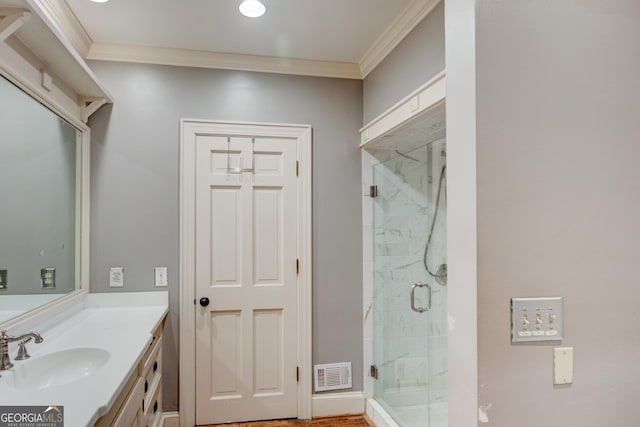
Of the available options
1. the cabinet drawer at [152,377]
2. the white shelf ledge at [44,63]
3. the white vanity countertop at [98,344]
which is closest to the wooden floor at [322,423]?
the cabinet drawer at [152,377]

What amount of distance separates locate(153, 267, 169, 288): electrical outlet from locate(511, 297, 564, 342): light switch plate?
2.22m

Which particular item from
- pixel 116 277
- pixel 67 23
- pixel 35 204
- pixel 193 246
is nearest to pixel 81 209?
pixel 116 277

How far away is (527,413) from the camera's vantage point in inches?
40.7

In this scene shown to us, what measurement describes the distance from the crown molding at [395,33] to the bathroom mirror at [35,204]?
6.46ft

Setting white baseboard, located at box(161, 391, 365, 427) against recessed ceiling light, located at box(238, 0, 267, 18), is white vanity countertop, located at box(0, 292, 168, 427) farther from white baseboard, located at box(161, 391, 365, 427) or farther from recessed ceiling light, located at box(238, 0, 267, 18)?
recessed ceiling light, located at box(238, 0, 267, 18)

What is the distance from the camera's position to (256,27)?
2316 millimetres

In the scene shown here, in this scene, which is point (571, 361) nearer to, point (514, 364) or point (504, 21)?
point (514, 364)

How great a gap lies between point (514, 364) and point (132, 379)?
1.46m

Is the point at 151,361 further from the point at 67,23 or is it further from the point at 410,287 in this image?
the point at 67,23

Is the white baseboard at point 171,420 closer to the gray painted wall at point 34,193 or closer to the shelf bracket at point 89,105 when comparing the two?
the gray painted wall at point 34,193

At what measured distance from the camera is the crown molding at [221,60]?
2.54 meters

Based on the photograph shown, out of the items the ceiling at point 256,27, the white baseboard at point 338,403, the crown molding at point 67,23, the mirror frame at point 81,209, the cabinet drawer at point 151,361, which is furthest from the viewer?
the white baseboard at point 338,403

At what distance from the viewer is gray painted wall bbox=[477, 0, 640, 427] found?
1.02 metres

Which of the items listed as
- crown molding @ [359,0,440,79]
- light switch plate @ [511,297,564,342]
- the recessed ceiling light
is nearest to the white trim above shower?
crown molding @ [359,0,440,79]
